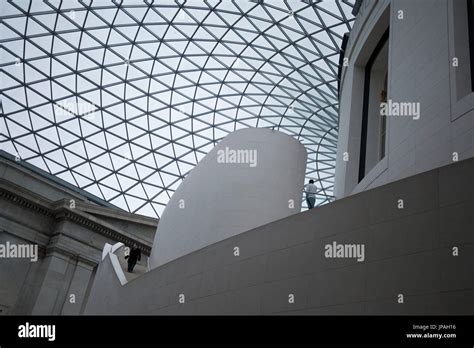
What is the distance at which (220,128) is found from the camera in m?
47.2

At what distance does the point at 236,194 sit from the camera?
1731 cm

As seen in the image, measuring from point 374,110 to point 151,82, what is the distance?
26.2 meters

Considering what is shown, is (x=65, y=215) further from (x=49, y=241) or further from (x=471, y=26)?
(x=471, y=26)

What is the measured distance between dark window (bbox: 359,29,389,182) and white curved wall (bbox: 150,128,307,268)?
3179 millimetres

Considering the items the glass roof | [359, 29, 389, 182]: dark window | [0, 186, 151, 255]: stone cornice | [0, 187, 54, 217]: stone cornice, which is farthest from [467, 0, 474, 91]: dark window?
[0, 187, 54, 217]: stone cornice

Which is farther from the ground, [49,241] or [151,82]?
[151,82]

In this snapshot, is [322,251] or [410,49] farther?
[410,49]

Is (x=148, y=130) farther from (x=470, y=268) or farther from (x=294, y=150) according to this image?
(x=470, y=268)

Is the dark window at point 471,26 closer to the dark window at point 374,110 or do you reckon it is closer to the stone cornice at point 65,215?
the dark window at point 374,110

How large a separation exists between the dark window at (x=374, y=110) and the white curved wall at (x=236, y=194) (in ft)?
10.4

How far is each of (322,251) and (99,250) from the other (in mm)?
30015

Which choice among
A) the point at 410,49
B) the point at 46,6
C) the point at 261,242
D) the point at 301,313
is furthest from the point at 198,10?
the point at 301,313

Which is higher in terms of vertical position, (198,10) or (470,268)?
(198,10)

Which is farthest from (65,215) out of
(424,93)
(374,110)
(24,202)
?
(424,93)
